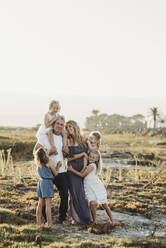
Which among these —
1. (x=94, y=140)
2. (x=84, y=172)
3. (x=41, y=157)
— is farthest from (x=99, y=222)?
(x=41, y=157)

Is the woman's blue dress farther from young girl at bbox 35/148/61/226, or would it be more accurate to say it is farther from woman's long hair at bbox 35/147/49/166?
woman's long hair at bbox 35/147/49/166

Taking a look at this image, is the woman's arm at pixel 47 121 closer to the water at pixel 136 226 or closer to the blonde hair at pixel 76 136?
the blonde hair at pixel 76 136

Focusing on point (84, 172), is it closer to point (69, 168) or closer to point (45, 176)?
point (69, 168)

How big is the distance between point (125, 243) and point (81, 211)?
1.33 metres

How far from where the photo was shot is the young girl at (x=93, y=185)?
6.71m

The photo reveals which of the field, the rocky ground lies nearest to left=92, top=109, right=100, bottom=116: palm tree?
the field

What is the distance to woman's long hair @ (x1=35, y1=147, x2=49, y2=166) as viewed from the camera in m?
6.26


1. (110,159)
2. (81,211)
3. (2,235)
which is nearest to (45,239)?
(2,235)

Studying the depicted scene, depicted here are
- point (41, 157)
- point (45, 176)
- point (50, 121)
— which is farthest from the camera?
point (50, 121)

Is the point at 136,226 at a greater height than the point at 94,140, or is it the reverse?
the point at 94,140

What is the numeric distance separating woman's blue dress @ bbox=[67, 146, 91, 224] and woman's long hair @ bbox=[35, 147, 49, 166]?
681 mm

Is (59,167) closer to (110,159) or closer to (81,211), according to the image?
(81,211)

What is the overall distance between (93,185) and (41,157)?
129 cm

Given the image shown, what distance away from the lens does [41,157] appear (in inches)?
247
